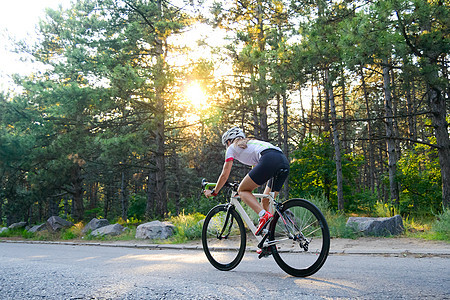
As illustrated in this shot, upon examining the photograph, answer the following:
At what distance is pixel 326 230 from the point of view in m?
4.15

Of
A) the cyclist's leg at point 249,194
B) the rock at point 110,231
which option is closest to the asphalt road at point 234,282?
the cyclist's leg at point 249,194

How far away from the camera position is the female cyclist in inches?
183

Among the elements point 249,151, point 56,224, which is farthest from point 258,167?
point 56,224

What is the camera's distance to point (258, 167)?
184 inches

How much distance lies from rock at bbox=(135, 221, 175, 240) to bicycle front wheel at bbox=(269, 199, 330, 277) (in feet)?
28.5

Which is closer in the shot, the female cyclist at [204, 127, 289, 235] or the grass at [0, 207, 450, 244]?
the female cyclist at [204, 127, 289, 235]

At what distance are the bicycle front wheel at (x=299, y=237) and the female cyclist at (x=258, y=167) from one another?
215 millimetres

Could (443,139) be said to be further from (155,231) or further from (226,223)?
(155,231)

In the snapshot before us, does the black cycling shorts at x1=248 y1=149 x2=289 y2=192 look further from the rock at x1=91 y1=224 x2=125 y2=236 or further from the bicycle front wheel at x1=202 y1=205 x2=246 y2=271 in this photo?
the rock at x1=91 y1=224 x2=125 y2=236

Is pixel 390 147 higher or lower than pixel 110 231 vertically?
higher

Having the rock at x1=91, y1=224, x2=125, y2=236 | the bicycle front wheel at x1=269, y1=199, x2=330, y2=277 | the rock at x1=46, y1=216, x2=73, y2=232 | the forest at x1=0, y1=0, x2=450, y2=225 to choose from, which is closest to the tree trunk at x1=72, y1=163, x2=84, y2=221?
the forest at x1=0, y1=0, x2=450, y2=225

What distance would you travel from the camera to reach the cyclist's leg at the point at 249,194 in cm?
471

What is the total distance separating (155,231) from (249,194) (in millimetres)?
8926

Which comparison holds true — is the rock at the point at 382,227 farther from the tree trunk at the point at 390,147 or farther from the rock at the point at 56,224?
the rock at the point at 56,224
